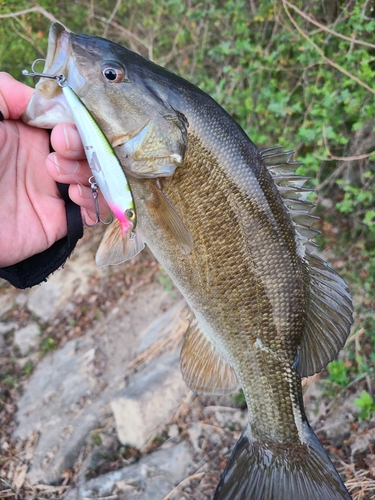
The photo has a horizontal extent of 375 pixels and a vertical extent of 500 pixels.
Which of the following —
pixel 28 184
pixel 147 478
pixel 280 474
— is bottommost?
pixel 147 478

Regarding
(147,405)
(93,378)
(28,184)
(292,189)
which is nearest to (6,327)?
(93,378)

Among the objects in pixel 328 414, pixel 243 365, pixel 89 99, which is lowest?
pixel 328 414

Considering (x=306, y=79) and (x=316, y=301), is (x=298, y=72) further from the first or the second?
(x=316, y=301)

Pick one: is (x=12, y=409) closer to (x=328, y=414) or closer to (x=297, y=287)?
(x=328, y=414)

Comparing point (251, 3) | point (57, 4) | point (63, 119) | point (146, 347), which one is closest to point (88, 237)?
point (146, 347)

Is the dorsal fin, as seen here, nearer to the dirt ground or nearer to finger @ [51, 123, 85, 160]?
finger @ [51, 123, 85, 160]

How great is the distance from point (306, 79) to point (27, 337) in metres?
4.01

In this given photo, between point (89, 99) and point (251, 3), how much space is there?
2.87 m

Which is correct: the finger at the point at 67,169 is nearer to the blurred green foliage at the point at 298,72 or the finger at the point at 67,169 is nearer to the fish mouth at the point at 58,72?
the fish mouth at the point at 58,72

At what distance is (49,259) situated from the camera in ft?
6.50

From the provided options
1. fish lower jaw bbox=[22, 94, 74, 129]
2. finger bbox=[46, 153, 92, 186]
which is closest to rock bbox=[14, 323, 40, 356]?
finger bbox=[46, 153, 92, 186]

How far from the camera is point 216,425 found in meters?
2.68

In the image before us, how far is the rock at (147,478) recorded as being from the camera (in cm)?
247

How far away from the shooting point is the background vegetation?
2.71m
